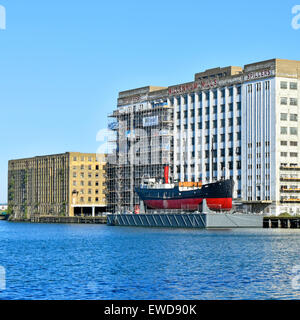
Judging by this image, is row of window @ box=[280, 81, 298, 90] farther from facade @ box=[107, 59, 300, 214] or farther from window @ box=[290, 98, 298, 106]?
window @ box=[290, 98, 298, 106]

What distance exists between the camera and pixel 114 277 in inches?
2148

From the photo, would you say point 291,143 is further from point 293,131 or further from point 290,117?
point 290,117

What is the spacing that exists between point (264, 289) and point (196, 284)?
521 centimetres

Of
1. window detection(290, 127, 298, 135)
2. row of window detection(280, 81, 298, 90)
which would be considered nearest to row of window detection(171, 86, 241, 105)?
row of window detection(280, 81, 298, 90)

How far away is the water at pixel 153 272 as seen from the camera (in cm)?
4559

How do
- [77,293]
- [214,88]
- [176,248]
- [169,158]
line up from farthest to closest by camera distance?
[169,158] < [214,88] < [176,248] < [77,293]

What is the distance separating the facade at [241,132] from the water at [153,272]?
74.7 metres

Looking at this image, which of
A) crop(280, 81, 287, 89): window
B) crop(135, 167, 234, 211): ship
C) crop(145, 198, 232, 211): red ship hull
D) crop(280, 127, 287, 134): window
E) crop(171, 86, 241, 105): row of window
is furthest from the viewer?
crop(171, 86, 241, 105): row of window

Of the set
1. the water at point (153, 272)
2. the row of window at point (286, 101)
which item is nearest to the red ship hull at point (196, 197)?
the row of window at point (286, 101)

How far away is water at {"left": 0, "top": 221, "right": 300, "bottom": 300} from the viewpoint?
45.6m

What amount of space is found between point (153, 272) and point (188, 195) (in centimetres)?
9416

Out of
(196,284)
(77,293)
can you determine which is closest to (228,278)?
(196,284)

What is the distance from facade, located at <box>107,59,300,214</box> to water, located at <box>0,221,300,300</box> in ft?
245

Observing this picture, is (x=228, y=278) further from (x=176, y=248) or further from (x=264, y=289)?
(x=176, y=248)
